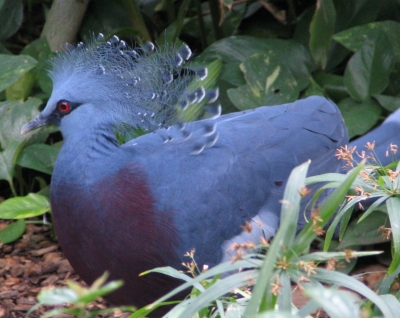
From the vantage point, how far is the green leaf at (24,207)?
2555mm

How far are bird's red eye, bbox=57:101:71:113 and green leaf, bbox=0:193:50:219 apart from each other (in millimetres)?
648

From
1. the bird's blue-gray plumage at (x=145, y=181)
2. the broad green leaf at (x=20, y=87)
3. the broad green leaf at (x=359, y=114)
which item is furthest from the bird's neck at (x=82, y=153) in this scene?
the broad green leaf at (x=359, y=114)

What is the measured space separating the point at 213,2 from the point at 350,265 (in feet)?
5.37

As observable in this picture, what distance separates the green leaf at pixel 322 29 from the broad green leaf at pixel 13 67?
1351 millimetres

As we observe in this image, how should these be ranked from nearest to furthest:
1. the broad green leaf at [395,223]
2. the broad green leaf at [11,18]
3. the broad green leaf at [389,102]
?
the broad green leaf at [395,223] < the broad green leaf at [389,102] < the broad green leaf at [11,18]

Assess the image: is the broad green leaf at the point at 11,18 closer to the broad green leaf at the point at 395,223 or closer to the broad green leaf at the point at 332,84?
the broad green leaf at the point at 332,84

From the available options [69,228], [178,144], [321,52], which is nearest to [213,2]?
[321,52]


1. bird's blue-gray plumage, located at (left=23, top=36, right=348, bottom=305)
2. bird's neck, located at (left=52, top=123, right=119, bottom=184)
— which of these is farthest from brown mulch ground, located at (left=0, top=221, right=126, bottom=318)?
bird's neck, located at (left=52, top=123, right=119, bottom=184)

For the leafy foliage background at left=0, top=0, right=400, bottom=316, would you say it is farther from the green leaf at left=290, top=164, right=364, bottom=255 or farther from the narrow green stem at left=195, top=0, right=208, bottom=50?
the green leaf at left=290, top=164, right=364, bottom=255

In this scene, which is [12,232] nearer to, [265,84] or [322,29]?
[265,84]

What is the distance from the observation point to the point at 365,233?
9.39ft

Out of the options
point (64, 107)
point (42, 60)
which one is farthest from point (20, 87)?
point (64, 107)

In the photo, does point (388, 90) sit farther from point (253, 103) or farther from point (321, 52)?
point (253, 103)

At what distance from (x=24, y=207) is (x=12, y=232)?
0.87 feet
